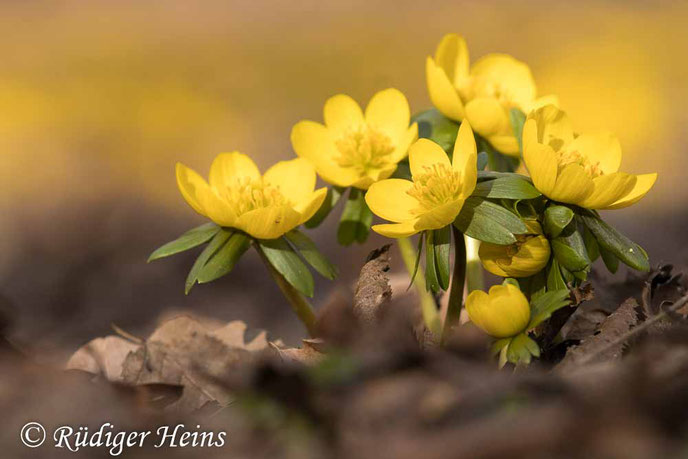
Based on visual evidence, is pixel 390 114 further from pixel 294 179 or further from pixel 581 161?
pixel 581 161

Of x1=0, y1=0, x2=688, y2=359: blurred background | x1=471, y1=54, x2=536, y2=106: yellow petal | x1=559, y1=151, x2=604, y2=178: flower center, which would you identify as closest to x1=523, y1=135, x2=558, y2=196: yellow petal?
x1=559, y1=151, x2=604, y2=178: flower center

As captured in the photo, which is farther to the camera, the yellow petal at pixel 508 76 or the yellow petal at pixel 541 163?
the yellow petal at pixel 508 76

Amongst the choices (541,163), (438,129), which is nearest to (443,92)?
(438,129)

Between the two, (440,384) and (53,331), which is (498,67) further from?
(53,331)

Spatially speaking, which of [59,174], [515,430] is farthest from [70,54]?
[515,430]

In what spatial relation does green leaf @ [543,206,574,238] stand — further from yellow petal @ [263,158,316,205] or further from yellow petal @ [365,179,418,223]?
yellow petal @ [263,158,316,205]

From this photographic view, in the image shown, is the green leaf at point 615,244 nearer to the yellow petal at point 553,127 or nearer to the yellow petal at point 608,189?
the yellow petal at point 608,189

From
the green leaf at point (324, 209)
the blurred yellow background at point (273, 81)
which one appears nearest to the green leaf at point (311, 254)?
the green leaf at point (324, 209)
